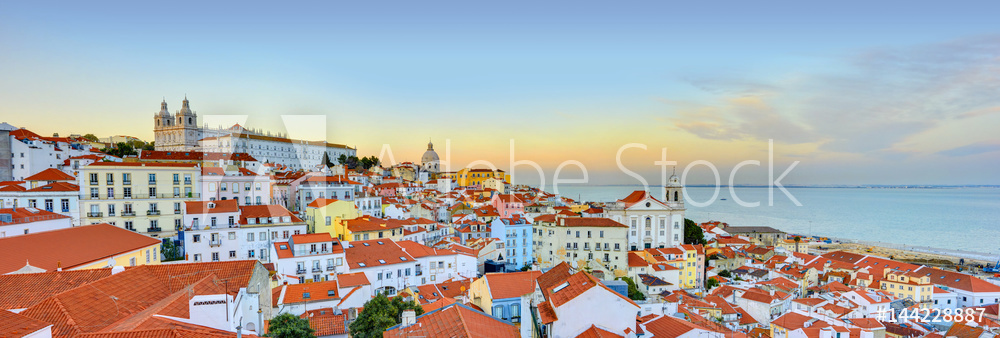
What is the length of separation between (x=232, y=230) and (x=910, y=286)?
162 ft

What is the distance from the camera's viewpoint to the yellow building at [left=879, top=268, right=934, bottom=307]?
3472 centimetres

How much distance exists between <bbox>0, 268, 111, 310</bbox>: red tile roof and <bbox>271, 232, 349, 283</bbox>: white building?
44.9 feet

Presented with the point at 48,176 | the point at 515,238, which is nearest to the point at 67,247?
the point at 48,176

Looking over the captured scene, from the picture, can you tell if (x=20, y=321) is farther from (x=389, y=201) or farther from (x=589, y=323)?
(x=389, y=201)

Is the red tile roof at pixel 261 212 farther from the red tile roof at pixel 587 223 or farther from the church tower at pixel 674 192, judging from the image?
the church tower at pixel 674 192

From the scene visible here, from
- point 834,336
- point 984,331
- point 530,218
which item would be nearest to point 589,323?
point 834,336

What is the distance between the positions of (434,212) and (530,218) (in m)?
12.7

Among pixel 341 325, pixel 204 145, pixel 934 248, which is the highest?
pixel 204 145

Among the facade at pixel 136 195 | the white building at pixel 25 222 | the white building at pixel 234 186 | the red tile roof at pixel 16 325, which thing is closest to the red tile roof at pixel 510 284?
the red tile roof at pixel 16 325

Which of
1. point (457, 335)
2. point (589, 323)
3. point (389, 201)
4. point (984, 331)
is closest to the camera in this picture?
point (457, 335)

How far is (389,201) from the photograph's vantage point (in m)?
44.5

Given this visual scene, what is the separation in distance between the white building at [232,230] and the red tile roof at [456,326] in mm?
18386

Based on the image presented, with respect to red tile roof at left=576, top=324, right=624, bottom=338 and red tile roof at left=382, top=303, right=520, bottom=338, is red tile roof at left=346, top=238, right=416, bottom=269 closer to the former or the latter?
red tile roof at left=382, top=303, right=520, bottom=338

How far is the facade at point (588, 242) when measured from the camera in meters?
36.0
